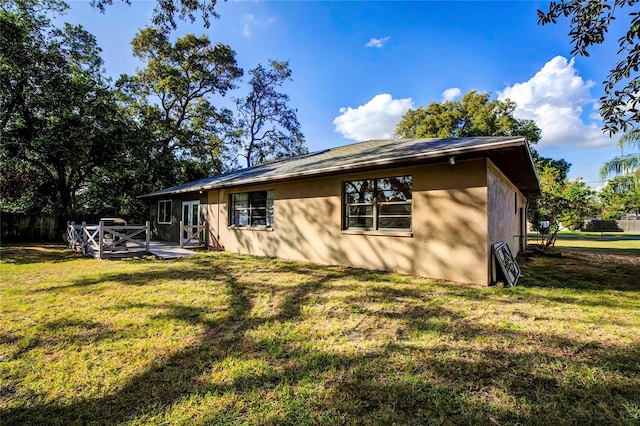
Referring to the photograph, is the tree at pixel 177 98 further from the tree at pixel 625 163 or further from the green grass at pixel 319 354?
the tree at pixel 625 163

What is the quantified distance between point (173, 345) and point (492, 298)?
15.9 ft

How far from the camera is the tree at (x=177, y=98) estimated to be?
64.5 ft

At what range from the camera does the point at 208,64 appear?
73.0ft

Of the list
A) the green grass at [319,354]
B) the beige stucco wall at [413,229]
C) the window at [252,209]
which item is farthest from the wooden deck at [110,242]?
the beige stucco wall at [413,229]

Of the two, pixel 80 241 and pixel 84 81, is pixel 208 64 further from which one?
pixel 80 241

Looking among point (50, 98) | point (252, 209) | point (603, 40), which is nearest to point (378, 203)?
point (603, 40)

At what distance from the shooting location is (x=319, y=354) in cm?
299

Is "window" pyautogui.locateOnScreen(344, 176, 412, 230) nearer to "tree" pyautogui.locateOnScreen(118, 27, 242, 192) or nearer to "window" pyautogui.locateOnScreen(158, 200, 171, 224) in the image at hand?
"window" pyautogui.locateOnScreen(158, 200, 171, 224)

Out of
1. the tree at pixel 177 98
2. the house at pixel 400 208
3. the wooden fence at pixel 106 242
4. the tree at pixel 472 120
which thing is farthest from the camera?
the tree at pixel 472 120

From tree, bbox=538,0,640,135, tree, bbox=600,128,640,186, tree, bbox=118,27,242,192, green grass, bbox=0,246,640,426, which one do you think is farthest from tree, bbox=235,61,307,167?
tree, bbox=538,0,640,135

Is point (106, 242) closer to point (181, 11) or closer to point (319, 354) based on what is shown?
point (181, 11)

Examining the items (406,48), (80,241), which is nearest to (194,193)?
(80,241)

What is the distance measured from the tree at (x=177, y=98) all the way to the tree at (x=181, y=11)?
1366 centimetres

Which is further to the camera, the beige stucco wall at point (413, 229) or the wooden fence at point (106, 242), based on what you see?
the wooden fence at point (106, 242)
